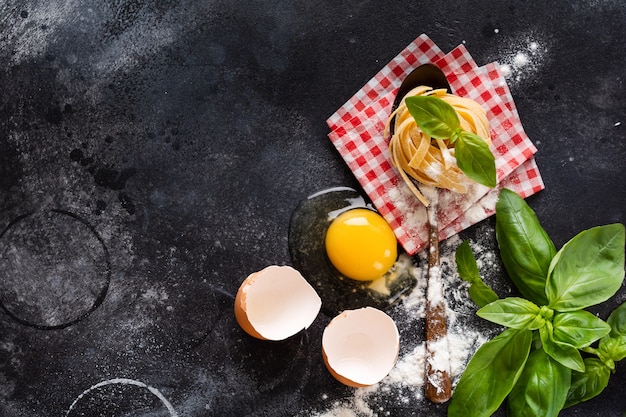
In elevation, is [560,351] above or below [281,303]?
below

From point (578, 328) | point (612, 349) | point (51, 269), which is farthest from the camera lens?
point (51, 269)

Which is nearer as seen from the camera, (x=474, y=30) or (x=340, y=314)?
(x=340, y=314)

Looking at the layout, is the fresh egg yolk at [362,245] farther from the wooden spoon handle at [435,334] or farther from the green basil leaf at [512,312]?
the green basil leaf at [512,312]

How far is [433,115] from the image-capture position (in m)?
1.49

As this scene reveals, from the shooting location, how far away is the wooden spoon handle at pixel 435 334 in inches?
65.1

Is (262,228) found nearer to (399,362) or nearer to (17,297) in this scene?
(399,362)

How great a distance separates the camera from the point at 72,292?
168 centimetres

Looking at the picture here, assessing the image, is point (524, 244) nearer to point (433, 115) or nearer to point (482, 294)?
point (482, 294)

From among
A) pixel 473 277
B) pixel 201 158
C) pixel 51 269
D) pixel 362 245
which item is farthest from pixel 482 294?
pixel 51 269

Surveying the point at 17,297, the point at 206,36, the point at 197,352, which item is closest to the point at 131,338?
the point at 197,352

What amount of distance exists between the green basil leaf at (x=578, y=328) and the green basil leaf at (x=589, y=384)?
168mm

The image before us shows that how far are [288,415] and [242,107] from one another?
0.73m

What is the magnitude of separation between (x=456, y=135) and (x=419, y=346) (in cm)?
52

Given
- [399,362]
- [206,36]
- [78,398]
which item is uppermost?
[206,36]
